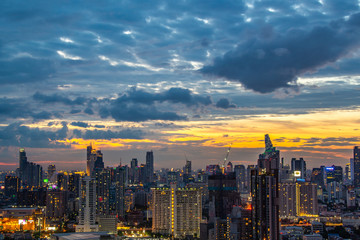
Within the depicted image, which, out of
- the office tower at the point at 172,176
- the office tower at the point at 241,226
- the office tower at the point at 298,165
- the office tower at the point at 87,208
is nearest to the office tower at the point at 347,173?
the office tower at the point at 298,165

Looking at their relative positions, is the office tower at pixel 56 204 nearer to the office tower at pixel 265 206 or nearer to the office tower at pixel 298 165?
the office tower at pixel 265 206

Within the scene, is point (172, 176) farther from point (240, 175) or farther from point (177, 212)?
point (177, 212)

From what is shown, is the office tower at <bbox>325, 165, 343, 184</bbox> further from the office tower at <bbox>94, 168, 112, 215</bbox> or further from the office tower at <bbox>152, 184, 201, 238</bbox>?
the office tower at <bbox>152, 184, 201, 238</bbox>

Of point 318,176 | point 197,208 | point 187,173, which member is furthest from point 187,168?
point 197,208

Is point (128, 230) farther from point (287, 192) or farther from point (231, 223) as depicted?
point (287, 192)

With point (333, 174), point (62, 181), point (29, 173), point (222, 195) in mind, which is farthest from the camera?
point (333, 174)

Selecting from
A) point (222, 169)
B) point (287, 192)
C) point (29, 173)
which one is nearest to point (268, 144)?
point (287, 192)
